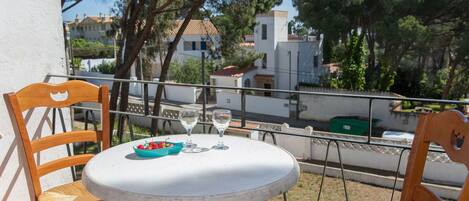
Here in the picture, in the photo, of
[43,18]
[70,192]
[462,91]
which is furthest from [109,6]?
[462,91]

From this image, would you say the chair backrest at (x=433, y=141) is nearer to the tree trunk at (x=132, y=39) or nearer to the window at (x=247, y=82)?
the tree trunk at (x=132, y=39)

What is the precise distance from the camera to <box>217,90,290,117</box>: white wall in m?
17.1

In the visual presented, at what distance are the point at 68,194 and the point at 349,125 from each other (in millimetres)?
14258

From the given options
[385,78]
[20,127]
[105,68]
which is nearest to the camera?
[20,127]

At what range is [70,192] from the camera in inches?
66.0

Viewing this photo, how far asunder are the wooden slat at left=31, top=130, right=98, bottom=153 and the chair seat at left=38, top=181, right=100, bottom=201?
19cm

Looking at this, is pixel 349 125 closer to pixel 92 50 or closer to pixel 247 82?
pixel 247 82

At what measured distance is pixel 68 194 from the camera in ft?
5.41

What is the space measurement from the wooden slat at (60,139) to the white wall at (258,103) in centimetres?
1548

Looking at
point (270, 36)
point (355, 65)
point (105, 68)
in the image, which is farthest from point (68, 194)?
→ point (105, 68)

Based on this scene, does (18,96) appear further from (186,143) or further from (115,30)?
(115,30)

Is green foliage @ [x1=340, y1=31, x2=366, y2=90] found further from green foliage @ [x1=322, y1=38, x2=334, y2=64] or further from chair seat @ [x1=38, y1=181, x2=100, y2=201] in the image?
chair seat @ [x1=38, y1=181, x2=100, y2=201]

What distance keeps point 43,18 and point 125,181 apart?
4.89 feet

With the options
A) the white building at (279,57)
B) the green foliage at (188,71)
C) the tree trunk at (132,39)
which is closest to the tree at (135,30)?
the tree trunk at (132,39)
